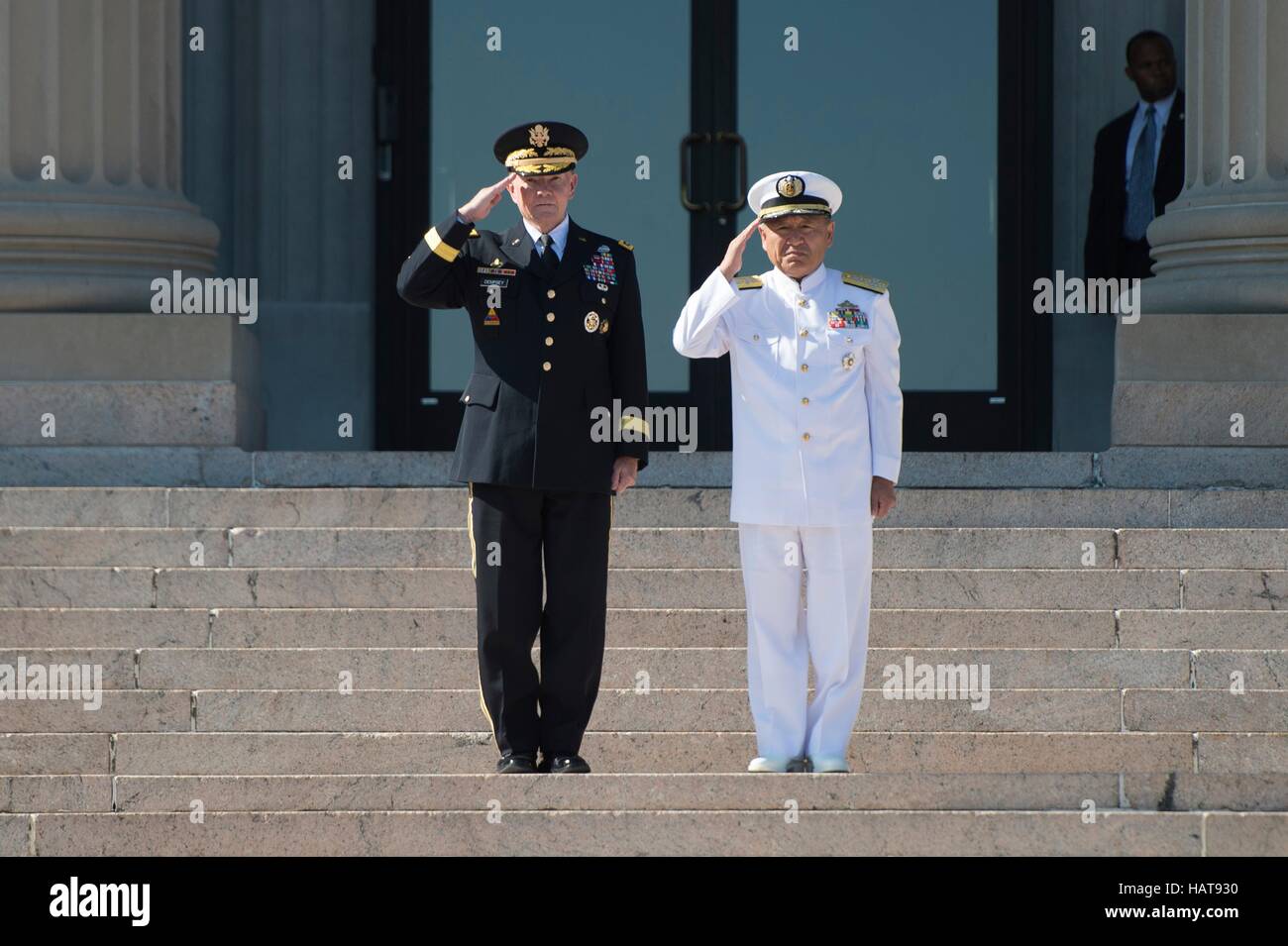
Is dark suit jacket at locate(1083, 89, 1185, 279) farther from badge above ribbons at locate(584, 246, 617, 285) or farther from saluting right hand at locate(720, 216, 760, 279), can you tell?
badge above ribbons at locate(584, 246, 617, 285)

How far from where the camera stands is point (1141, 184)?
11984 millimetres

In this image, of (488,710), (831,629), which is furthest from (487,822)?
(831,629)

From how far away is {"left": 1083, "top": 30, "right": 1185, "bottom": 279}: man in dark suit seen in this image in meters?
11.9

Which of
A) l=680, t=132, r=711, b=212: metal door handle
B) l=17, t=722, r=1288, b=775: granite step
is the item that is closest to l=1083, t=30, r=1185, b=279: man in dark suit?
l=680, t=132, r=711, b=212: metal door handle

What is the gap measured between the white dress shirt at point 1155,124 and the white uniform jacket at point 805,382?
5.41 m

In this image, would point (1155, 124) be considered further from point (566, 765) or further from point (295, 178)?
point (566, 765)

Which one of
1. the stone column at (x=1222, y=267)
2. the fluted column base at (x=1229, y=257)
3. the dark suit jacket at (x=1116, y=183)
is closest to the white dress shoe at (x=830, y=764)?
the stone column at (x=1222, y=267)

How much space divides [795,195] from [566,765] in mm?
1803

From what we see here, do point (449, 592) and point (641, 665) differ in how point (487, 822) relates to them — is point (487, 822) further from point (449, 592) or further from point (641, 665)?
point (449, 592)

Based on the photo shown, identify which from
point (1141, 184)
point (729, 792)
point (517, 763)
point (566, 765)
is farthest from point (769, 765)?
point (1141, 184)

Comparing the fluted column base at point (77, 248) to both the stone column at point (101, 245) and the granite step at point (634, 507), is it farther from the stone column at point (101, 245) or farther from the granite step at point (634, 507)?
the granite step at point (634, 507)

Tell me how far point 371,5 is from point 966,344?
3.79 meters

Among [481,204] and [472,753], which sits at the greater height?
[481,204]

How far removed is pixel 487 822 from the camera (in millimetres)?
6223
